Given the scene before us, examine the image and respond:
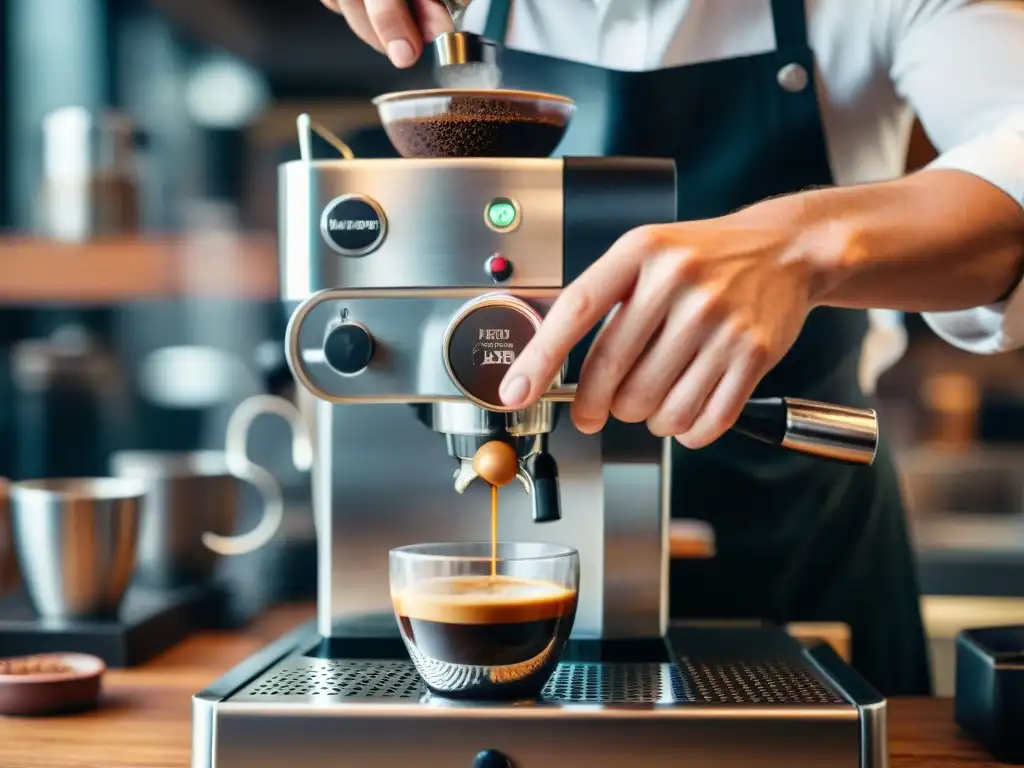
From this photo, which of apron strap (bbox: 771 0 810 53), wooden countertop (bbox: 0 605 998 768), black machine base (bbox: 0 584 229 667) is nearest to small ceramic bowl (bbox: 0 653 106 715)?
wooden countertop (bbox: 0 605 998 768)

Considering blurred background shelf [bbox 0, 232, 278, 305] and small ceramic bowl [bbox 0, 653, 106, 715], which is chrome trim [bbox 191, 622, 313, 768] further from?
blurred background shelf [bbox 0, 232, 278, 305]

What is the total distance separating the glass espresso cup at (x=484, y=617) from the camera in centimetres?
73

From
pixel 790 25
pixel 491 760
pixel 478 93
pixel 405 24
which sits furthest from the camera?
pixel 790 25

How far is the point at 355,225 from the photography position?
2.63 feet

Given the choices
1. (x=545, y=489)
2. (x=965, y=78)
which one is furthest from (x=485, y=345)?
(x=965, y=78)

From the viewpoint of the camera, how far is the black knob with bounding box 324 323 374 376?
77 centimetres

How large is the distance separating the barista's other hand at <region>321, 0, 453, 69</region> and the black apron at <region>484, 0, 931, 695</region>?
0.28 meters

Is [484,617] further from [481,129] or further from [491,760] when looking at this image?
[481,129]

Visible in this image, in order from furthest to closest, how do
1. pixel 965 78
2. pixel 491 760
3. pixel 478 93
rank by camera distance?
pixel 965 78, pixel 478 93, pixel 491 760

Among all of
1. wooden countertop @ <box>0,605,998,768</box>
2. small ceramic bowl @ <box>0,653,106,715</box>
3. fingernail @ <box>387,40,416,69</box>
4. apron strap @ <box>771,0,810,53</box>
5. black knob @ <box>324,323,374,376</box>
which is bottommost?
wooden countertop @ <box>0,605,998,768</box>

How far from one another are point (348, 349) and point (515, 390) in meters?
0.12

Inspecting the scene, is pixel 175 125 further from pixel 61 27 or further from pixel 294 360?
pixel 294 360

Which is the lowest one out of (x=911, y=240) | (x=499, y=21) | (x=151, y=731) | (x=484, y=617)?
(x=151, y=731)

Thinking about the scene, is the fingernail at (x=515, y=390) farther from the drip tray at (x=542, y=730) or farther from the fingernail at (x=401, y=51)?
the fingernail at (x=401, y=51)
